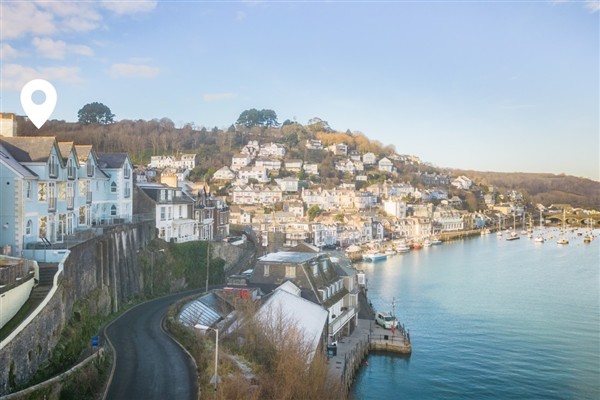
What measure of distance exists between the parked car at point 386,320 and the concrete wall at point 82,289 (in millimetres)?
14885

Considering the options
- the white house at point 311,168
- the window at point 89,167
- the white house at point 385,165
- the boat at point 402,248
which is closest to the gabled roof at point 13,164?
the window at point 89,167

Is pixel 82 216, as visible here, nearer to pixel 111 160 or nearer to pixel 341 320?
pixel 111 160

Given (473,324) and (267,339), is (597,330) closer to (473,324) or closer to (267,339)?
(473,324)

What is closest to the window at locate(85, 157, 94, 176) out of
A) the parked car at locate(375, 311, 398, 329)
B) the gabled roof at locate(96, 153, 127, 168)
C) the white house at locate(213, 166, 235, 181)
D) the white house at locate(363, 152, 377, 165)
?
the gabled roof at locate(96, 153, 127, 168)

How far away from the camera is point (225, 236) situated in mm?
43938

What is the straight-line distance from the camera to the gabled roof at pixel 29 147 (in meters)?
20.0

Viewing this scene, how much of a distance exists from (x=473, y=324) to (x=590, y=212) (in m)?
132

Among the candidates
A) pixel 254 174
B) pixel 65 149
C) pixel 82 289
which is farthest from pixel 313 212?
pixel 82 289

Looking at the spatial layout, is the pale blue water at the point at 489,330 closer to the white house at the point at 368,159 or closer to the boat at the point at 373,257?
the boat at the point at 373,257

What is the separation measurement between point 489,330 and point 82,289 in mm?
25672

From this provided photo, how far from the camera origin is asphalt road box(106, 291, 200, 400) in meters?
14.1

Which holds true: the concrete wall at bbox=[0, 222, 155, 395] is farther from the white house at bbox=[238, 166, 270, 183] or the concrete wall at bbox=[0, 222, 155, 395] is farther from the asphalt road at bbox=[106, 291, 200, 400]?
the white house at bbox=[238, 166, 270, 183]

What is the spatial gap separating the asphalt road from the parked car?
1554cm

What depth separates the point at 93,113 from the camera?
330ft
